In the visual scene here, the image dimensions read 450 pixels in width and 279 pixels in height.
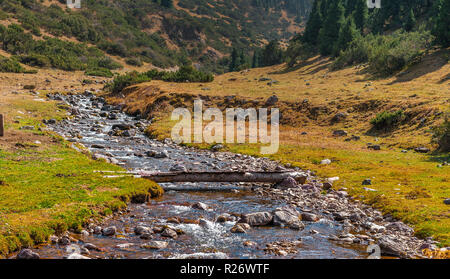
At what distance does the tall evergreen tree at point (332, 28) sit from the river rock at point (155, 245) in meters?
83.8

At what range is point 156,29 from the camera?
552 feet

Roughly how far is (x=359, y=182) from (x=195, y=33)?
6472 inches

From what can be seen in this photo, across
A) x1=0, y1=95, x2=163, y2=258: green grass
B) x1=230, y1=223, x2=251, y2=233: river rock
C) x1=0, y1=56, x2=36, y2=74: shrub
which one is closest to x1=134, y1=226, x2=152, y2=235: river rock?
x1=0, y1=95, x2=163, y2=258: green grass

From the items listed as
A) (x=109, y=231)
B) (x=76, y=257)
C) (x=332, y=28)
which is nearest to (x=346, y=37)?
(x=332, y=28)

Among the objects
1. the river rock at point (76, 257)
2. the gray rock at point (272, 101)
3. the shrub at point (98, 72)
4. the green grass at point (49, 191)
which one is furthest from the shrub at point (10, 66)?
the river rock at point (76, 257)

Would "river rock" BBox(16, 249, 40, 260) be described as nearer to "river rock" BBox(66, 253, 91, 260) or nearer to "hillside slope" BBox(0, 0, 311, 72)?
"river rock" BBox(66, 253, 91, 260)

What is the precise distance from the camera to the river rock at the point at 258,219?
14.9 metres

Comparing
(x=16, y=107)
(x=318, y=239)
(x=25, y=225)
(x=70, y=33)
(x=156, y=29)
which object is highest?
(x=156, y=29)

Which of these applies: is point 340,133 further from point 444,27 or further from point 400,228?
point 444,27

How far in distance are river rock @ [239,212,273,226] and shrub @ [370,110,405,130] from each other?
85.0 feet

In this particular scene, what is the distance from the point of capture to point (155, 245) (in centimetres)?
1240

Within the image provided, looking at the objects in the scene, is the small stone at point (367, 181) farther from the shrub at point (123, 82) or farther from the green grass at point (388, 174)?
the shrub at point (123, 82)

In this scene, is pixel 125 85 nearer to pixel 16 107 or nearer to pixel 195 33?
pixel 16 107

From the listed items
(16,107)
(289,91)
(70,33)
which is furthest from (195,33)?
(16,107)
